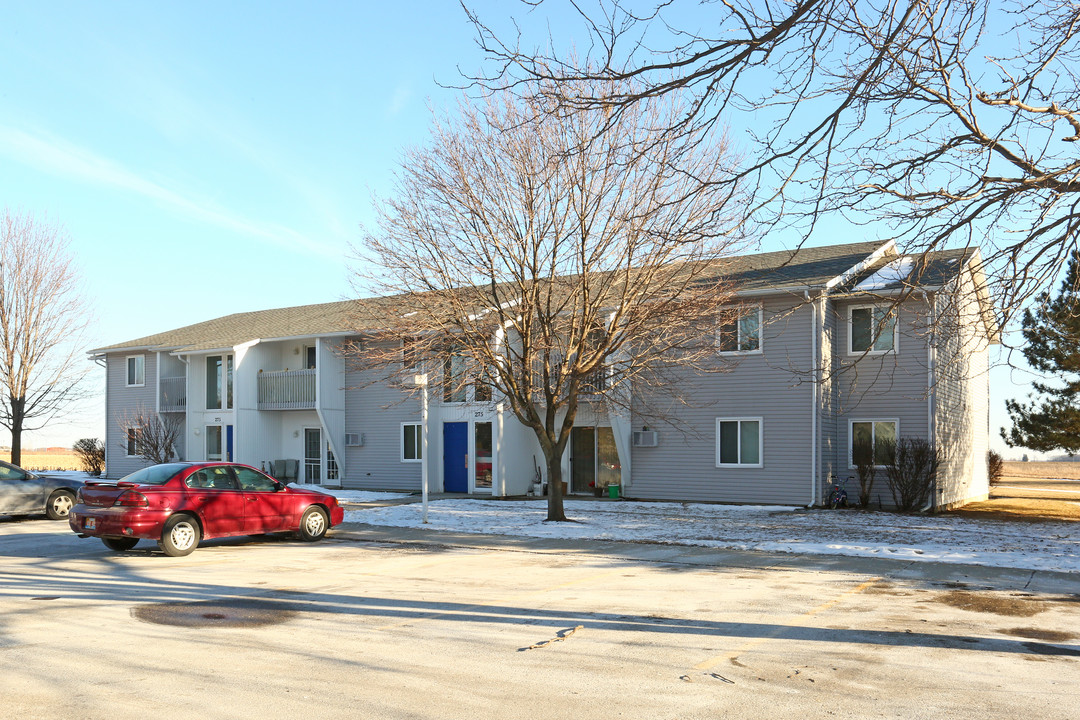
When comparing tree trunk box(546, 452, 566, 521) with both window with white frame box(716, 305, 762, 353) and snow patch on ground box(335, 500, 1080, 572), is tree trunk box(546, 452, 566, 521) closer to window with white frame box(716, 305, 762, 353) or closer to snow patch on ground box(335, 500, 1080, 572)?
snow patch on ground box(335, 500, 1080, 572)

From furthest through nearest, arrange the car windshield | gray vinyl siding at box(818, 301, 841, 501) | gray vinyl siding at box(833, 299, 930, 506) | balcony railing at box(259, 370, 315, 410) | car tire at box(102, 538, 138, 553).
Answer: balcony railing at box(259, 370, 315, 410) < gray vinyl siding at box(818, 301, 841, 501) < gray vinyl siding at box(833, 299, 930, 506) < car tire at box(102, 538, 138, 553) < the car windshield

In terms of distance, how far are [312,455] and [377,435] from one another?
3283 mm

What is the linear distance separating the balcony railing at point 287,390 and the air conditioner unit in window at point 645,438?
10.9m

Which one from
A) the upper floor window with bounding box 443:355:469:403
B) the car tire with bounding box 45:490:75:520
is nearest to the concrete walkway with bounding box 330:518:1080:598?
the upper floor window with bounding box 443:355:469:403

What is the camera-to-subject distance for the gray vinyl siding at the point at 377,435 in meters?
29.0

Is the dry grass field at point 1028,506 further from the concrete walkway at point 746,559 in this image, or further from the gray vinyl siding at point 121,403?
the gray vinyl siding at point 121,403

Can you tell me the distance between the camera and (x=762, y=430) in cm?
2325

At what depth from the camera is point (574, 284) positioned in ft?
63.2

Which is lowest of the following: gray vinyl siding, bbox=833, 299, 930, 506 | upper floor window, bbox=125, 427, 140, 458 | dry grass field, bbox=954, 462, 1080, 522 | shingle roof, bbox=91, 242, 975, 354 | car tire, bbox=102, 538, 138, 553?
dry grass field, bbox=954, 462, 1080, 522

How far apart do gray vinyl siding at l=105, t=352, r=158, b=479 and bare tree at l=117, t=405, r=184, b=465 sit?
10.1 inches

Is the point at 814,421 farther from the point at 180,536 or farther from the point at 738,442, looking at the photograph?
the point at 180,536

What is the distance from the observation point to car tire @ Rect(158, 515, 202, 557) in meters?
14.0

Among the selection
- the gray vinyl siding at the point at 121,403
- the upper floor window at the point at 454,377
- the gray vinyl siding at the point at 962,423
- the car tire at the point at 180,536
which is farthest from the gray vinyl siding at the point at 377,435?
the gray vinyl siding at the point at 962,423

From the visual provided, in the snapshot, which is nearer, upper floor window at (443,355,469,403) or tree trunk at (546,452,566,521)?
tree trunk at (546,452,566,521)
